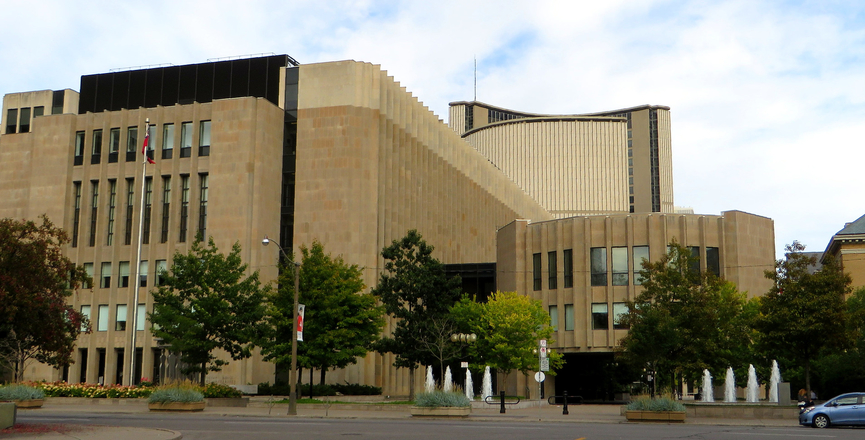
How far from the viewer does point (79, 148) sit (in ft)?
220

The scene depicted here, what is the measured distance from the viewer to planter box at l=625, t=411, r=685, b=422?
30.6 meters

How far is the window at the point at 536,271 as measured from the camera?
59000mm

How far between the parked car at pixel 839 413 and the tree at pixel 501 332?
66.9 feet

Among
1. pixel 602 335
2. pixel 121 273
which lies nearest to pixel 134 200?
pixel 121 273

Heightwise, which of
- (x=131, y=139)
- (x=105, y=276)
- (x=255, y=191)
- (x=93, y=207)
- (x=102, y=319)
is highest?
(x=131, y=139)

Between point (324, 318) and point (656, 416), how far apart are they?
2123 cm

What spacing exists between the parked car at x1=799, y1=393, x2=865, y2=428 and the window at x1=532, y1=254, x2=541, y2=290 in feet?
100

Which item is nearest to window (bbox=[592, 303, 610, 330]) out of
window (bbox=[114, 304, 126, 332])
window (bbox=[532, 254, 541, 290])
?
window (bbox=[532, 254, 541, 290])

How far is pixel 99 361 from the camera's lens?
63406mm

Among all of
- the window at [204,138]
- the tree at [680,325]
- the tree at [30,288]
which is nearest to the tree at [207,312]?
the tree at [30,288]

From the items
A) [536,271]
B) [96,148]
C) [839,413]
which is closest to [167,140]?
[96,148]

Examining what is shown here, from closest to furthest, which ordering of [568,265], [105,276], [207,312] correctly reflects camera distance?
[207,312], [568,265], [105,276]

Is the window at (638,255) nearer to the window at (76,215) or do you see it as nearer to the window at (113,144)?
the window at (113,144)

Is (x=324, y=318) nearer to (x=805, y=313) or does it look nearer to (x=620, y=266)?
(x=620, y=266)
